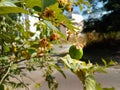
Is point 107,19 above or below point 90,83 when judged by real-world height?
below

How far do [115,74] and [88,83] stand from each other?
26.8 ft

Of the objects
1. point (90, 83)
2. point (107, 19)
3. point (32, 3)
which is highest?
point (32, 3)

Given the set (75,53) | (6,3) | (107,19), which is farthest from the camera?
(107,19)

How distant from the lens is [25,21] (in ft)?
5.17

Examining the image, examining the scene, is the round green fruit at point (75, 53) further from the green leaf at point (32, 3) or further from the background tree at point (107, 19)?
Result: the background tree at point (107, 19)

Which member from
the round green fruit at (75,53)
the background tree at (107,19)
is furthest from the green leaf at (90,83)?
the background tree at (107,19)

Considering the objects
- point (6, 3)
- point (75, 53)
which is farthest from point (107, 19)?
point (6, 3)

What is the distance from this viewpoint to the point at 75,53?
629mm

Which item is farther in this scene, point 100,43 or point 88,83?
point 100,43

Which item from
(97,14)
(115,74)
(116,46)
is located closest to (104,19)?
(97,14)

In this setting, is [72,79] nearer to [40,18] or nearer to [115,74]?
[115,74]

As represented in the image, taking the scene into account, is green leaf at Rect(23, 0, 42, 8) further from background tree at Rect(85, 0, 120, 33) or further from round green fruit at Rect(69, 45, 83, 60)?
background tree at Rect(85, 0, 120, 33)

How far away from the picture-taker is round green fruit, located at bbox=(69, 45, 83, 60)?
24.6 inches

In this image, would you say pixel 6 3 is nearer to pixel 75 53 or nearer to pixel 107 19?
pixel 75 53
